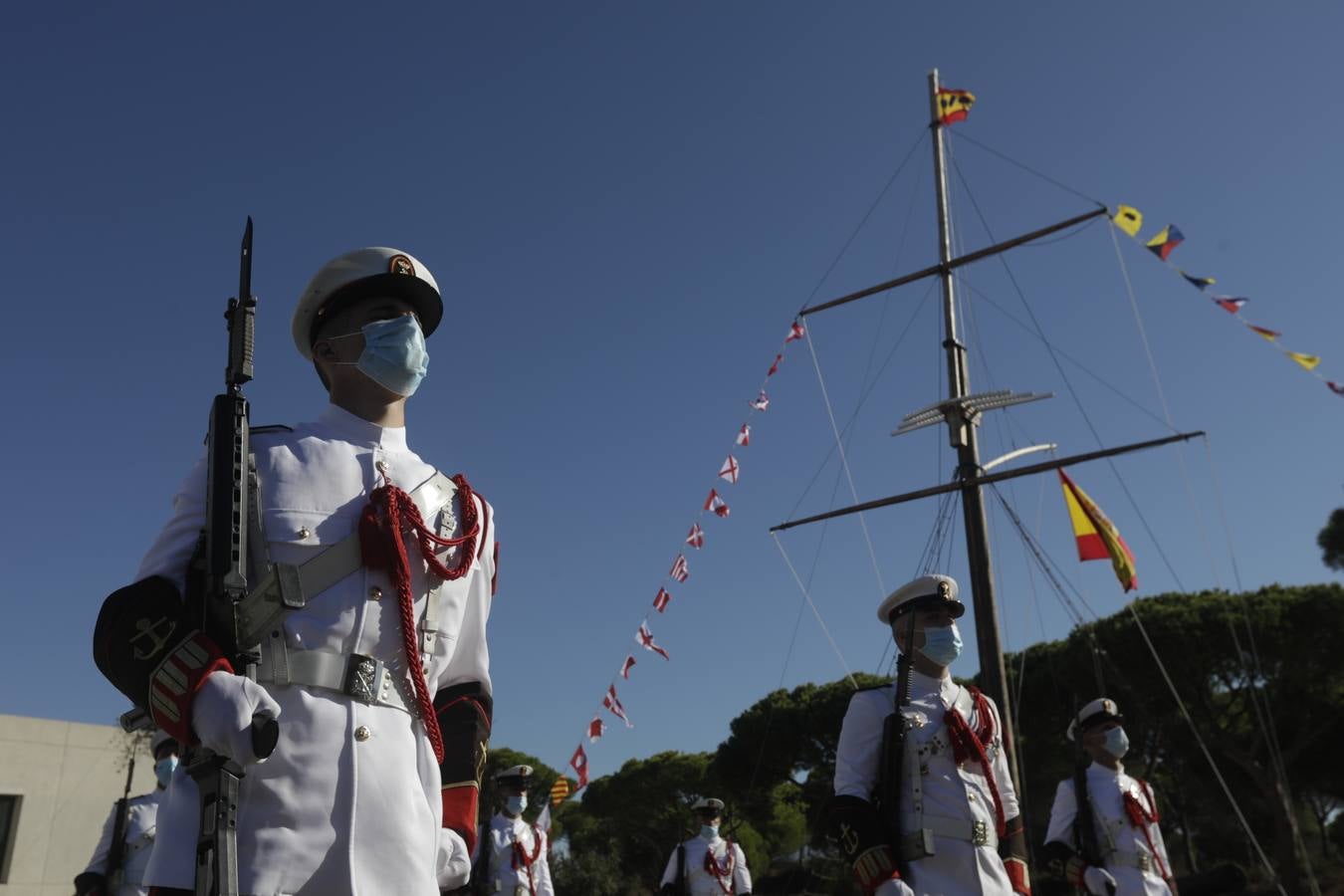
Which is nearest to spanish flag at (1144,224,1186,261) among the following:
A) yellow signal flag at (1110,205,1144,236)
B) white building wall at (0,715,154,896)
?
yellow signal flag at (1110,205,1144,236)

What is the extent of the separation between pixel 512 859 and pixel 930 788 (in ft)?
31.8

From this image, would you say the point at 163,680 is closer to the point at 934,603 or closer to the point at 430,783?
the point at 430,783

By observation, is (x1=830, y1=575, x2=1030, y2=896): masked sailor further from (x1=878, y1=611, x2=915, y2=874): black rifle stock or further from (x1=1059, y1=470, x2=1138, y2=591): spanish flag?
(x1=1059, y1=470, x2=1138, y2=591): spanish flag

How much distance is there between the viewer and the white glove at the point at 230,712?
2.23 m

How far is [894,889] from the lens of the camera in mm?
5184

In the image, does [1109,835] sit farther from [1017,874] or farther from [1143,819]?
[1017,874]

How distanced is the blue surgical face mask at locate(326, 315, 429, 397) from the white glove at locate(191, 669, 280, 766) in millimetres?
1016

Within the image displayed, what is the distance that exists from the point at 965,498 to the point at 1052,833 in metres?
12.7

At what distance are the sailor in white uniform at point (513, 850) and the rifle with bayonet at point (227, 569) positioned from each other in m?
12.2

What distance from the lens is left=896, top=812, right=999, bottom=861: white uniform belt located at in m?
5.45

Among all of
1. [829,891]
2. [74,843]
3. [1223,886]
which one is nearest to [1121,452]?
[1223,886]

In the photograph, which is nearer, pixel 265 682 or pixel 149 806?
pixel 265 682

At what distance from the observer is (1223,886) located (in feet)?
32.3

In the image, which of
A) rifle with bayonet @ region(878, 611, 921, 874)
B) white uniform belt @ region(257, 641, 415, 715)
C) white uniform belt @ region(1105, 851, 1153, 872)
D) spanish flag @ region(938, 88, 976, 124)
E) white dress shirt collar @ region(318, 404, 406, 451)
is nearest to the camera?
white uniform belt @ region(257, 641, 415, 715)
